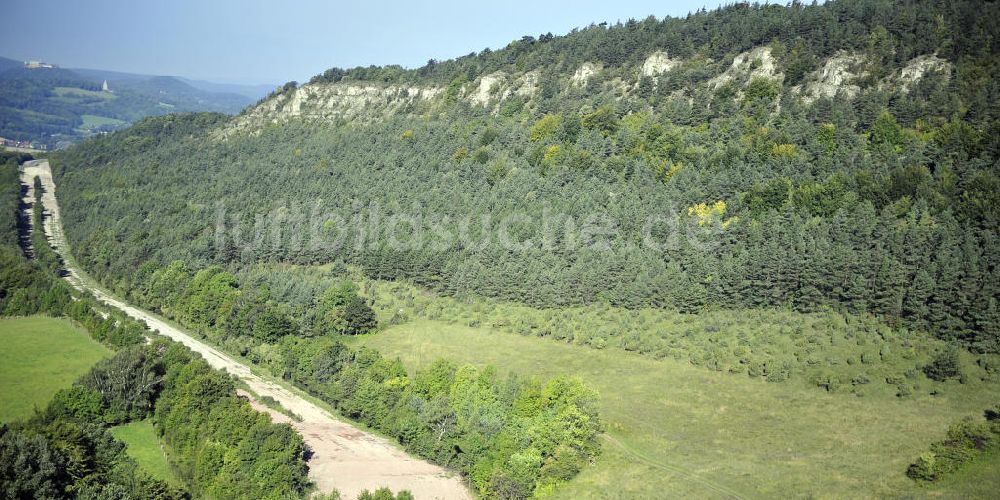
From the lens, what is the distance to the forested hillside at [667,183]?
8119cm

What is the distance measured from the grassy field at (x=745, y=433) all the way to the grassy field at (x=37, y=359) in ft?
167

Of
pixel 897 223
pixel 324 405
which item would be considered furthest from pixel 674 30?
pixel 324 405

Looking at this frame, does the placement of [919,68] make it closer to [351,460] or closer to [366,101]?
[351,460]

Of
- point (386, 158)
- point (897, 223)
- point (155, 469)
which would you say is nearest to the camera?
point (155, 469)

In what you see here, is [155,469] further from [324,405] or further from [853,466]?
[853,466]

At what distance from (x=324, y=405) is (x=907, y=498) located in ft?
182

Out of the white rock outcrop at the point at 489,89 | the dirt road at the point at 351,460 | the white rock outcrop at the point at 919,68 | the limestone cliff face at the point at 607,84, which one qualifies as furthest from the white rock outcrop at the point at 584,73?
the dirt road at the point at 351,460

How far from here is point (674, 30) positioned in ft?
506

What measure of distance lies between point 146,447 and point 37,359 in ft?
98.2

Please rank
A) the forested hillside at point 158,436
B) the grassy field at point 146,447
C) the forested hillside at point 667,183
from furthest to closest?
the forested hillside at point 667,183, the grassy field at point 146,447, the forested hillside at point 158,436

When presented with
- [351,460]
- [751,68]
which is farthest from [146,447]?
[751,68]

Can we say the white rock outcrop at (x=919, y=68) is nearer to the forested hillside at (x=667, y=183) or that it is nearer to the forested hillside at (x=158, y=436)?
the forested hillside at (x=667, y=183)

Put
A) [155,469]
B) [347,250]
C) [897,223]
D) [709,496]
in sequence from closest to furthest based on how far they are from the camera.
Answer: [709,496], [155,469], [897,223], [347,250]

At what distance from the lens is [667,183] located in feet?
356
